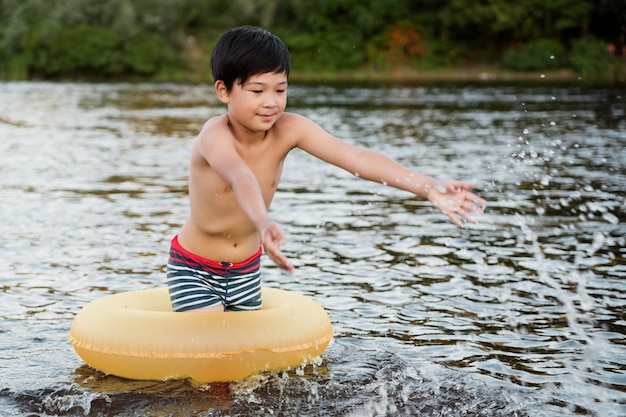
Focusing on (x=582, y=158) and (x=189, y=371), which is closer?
(x=189, y=371)

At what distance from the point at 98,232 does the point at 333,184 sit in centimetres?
413

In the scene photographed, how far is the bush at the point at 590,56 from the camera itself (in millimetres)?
41219

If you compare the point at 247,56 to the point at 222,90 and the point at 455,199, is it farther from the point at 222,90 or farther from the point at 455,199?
the point at 455,199

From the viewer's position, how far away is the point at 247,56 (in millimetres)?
4316

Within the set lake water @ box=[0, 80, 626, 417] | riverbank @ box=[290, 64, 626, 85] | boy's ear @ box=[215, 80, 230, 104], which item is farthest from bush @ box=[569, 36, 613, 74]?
boy's ear @ box=[215, 80, 230, 104]

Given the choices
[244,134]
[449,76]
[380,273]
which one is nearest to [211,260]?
[244,134]

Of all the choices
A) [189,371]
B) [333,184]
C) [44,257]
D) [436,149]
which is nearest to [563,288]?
[189,371]

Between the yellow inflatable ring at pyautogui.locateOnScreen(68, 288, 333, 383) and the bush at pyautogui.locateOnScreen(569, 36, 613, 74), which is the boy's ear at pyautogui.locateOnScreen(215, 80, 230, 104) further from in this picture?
the bush at pyautogui.locateOnScreen(569, 36, 613, 74)

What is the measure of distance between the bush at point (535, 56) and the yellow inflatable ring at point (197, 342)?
40383 millimetres

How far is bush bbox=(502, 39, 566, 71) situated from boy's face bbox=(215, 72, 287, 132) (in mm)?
40569

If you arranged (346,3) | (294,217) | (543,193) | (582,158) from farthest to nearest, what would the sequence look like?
1. (346,3)
2. (582,158)
3. (543,193)
4. (294,217)

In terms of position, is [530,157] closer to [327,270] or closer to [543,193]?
[543,193]

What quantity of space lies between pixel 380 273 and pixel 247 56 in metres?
3.52

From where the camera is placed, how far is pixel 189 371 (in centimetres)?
468
